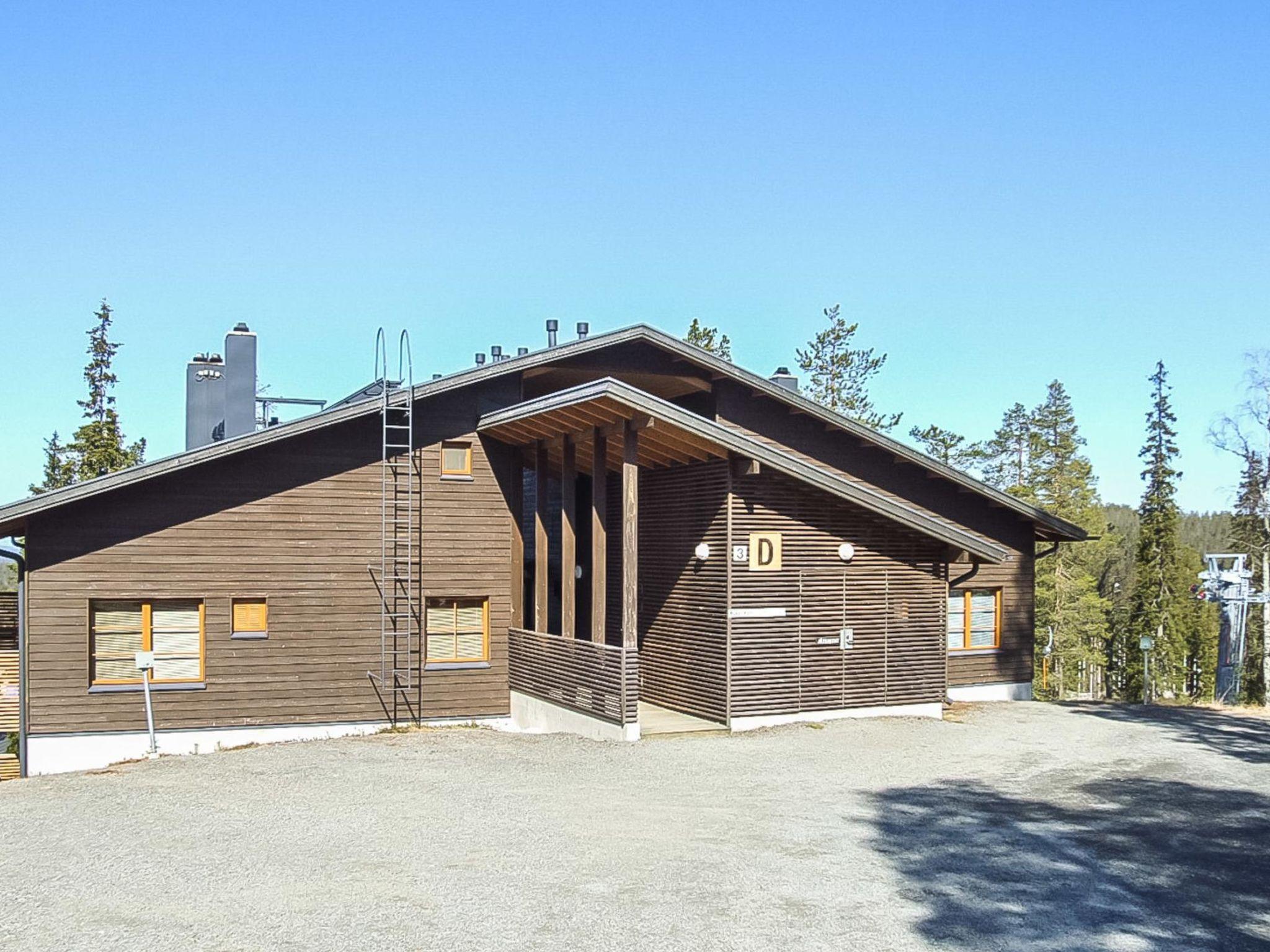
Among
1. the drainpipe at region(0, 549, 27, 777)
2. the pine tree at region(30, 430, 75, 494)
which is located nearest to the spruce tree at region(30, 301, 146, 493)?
the pine tree at region(30, 430, 75, 494)

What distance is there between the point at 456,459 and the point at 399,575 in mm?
1793

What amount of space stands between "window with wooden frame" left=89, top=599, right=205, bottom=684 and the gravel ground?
4.45 ft

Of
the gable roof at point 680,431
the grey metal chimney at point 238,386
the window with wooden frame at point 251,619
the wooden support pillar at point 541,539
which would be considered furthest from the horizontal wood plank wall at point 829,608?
the grey metal chimney at point 238,386

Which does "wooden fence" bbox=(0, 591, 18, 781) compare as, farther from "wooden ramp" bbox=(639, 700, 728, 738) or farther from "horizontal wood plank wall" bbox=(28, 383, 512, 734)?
"wooden ramp" bbox=(639, 700, 728, 738)

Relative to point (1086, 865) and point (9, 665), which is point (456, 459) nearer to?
point (9, 665)

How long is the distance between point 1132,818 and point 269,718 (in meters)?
10.3

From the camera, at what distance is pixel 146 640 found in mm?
14547

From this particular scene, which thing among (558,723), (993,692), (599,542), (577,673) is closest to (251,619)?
(558,723)

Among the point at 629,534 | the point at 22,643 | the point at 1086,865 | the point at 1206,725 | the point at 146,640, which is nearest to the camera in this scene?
the point at 1086,865

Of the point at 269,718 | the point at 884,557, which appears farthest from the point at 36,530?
the point at 884,557

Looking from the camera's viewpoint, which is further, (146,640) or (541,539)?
(541,539)

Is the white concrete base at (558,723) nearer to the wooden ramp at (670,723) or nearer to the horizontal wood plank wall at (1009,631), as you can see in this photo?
the wooden ramp at (670,723)

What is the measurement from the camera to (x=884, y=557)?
15.9 meters

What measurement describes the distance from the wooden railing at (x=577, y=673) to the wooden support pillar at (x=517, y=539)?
453 mm
